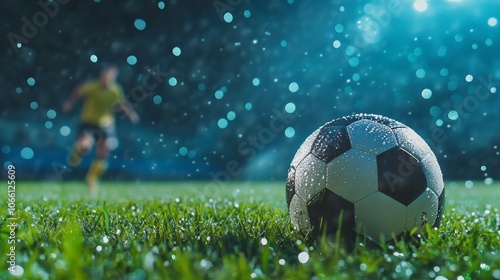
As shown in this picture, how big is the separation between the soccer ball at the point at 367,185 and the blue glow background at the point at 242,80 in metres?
10.9

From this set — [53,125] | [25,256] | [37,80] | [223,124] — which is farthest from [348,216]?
[53,125]

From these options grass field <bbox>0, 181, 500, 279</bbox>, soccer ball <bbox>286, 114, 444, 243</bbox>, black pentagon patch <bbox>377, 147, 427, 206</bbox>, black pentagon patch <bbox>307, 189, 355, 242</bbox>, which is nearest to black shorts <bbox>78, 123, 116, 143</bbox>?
grass field <bbox>0, 181, 500, 279</bbox>

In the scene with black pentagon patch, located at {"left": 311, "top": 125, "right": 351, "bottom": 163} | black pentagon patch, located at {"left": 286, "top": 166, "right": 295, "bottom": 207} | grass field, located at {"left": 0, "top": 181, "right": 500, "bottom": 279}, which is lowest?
grass field, located at {"left": 0, "top": 181, "right": 500, "bottom": 279}

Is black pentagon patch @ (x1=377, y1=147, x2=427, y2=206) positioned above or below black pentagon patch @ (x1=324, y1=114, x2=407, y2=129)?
below

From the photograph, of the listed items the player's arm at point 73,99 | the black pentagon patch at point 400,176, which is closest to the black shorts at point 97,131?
the player's arm at point 73,99

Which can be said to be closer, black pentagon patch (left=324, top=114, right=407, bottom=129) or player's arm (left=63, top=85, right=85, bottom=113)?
black pentagon patch (left=324, top=114, right=407, bottom=129)

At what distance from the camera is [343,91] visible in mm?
14992

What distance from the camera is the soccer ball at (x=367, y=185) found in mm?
2234

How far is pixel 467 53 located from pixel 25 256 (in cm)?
1699

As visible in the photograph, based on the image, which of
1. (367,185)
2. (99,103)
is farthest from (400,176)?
(99,103)

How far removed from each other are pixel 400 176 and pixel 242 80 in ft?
42.7

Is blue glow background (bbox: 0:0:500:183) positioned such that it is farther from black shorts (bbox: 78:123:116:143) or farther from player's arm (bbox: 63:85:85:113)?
black shorts (bbox: 78:123:116:143)

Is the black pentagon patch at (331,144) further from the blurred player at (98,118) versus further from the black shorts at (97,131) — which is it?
the black shorts at (97,131)

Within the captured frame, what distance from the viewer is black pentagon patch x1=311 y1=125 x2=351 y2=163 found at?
7.74 ft
